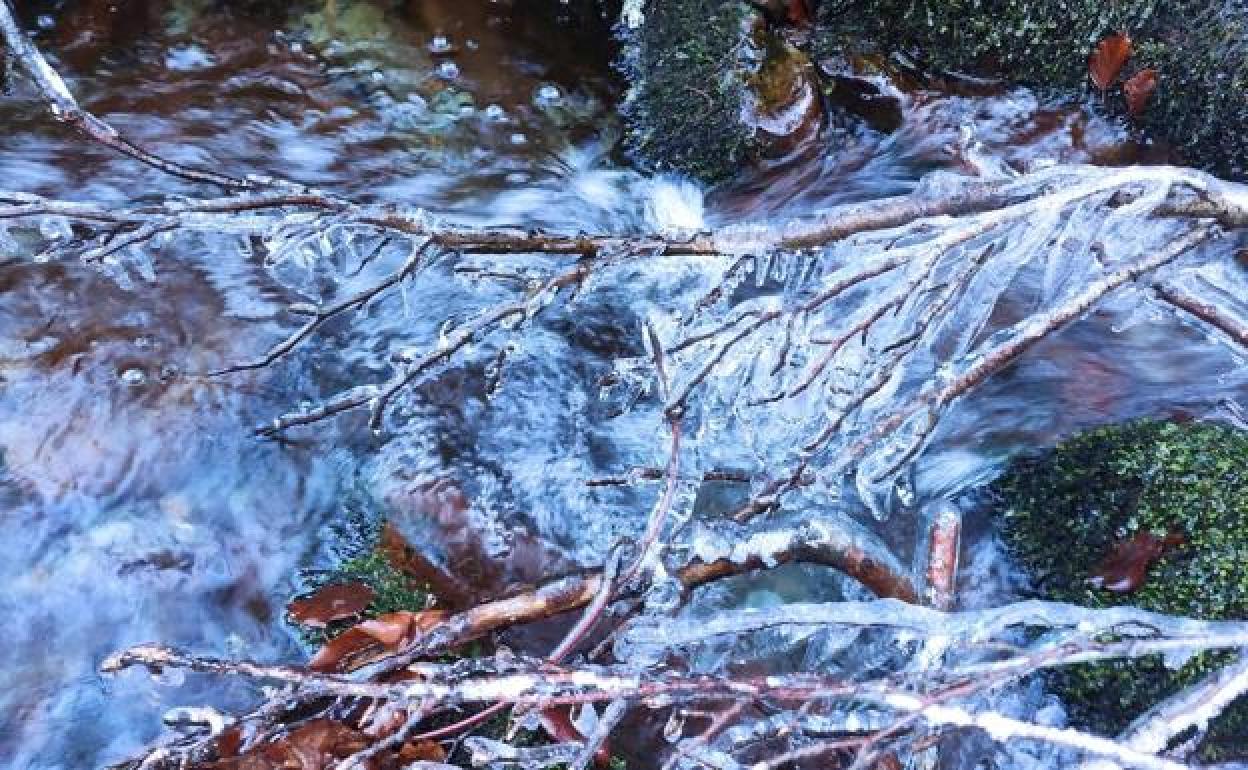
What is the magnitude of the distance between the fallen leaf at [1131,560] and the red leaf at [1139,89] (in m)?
2.29

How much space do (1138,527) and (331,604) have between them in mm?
2439

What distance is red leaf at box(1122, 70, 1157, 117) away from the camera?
4207 millimetres

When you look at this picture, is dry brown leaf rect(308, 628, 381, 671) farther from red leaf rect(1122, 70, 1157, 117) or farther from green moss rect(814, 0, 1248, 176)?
red leaf rect(1122, 70, 1157, 117)

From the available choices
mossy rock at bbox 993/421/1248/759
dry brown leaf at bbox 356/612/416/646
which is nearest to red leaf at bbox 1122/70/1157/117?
mossy rock at bbox 993/421/1248/759

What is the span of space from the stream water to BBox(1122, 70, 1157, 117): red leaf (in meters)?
0.14

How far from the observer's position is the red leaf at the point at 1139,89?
13.8ft

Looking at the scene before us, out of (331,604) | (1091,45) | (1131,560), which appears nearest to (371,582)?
(331,604)

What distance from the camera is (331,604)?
9.59 feet

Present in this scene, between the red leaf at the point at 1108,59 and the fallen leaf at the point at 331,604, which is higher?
the red leaf at the point at 1108,59

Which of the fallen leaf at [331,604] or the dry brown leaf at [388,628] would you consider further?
the fallen leaf at [331,604]

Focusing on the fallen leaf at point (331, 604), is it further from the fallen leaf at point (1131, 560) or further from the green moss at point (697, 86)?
the green moss at point (697, 86)

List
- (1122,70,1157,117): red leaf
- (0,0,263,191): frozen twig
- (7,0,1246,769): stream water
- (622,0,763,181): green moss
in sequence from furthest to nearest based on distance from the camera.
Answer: (622,0,763,181): green moss < (1122,70,1157,117): red leaf < (7,0,1246,769): stream water < (0,0,263,191): frozen twig

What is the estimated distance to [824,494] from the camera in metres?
3.00

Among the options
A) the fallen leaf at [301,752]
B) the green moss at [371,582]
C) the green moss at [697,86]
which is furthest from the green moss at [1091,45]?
the fallen leaf at [301,752]
